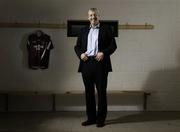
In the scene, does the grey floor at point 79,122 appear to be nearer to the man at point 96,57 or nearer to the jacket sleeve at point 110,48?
the man at point 96,57

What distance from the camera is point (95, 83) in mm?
5430

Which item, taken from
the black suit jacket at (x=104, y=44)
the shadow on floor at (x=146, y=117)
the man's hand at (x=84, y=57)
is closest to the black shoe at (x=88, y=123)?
the shadow on floor at (x=146, y=117)

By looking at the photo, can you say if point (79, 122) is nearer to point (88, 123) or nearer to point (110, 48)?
point (88, 123)

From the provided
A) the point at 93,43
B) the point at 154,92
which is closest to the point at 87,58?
the point at 93,43

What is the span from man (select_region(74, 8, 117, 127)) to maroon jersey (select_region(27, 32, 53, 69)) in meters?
1.07

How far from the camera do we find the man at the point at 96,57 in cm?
529

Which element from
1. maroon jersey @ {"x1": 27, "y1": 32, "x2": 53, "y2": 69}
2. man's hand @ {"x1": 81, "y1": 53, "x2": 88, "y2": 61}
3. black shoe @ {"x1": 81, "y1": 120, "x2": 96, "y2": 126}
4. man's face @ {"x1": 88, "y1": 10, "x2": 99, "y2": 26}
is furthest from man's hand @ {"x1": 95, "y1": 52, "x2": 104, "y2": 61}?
maroon jersey @ {"x1": 27, "y1": 32, "x2": 53, "y2": 69}

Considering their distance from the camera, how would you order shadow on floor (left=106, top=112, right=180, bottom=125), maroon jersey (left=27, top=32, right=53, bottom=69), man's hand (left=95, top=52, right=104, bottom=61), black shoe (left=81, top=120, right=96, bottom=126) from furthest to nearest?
maroon jersey (left=27, top=32, right=53, bottom=69), shadow on floor (left=106, top=112, right=180, bottom=125), black shoe (left=81, top=120, right=96, bottom=126), man's hand (left=95, top=52, right=104, bottom=61)

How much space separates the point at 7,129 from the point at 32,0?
7.00ft

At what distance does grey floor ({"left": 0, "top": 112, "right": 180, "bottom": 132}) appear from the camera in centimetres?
528

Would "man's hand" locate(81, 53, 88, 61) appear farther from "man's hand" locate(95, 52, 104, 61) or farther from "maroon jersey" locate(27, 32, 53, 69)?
"maroon jersey" locate(27, 32, 53, 69)

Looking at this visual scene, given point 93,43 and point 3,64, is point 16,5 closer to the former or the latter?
point 3,64

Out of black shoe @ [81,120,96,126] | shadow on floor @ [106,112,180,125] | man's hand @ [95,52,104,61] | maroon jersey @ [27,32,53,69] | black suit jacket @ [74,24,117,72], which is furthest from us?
maroon jersey @ [27,32,53,69]

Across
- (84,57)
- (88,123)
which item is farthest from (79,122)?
(84,57)
